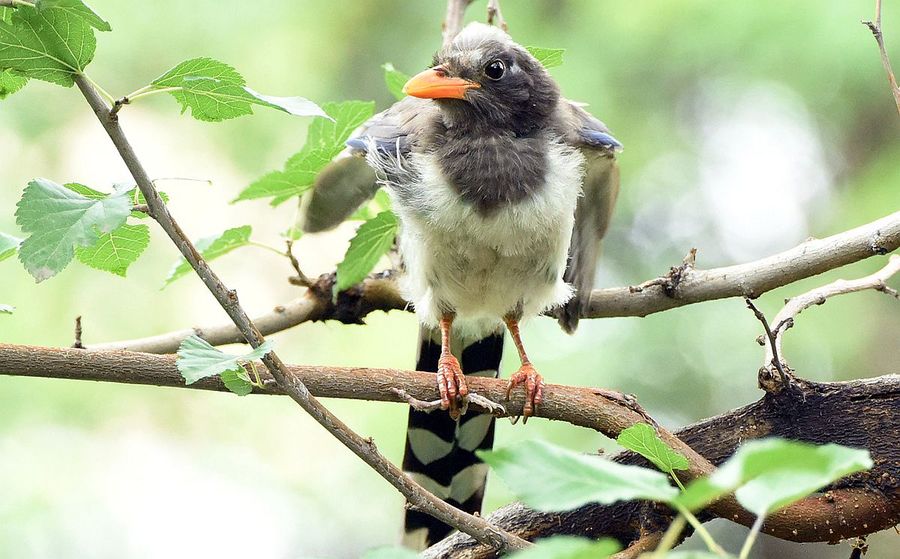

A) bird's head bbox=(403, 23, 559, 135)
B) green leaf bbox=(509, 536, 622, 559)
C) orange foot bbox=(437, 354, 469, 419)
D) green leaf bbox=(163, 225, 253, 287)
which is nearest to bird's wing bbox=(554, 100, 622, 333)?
bird's head bbox=(403, 23, 559, 135)

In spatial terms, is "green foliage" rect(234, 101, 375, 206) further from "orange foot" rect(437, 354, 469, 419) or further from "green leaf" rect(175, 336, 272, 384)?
"green leaf" rect(175, 336, 272, 384)

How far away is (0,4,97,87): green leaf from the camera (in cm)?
176

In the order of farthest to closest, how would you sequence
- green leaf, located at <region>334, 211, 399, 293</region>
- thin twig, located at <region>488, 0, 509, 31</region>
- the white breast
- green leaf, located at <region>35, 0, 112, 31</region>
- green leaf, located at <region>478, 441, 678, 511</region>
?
thin twig, located at <region>488, 0, 509, 31</region>
the white breast
green leaf, located at <region>334, 211, 399, 293</region>
green leaf, located at <region>35, 0, 112, 31</region>
green leaf, located at <region>478, 441, 678, 511</region>

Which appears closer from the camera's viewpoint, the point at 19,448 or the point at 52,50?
the point at 52,50

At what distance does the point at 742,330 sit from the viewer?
→ 220 inches

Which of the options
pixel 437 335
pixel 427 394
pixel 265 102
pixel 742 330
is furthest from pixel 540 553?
pixel 742 330

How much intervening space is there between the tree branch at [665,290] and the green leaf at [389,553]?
160 cm

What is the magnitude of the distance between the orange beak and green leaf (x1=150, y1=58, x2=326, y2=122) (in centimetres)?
120

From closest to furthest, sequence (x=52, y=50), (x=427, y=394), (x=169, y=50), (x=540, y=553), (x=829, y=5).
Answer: (x=540, y=553), (x=52, y=50), (x=427, y=394), (x=829, y=5), (x=169, y=50)

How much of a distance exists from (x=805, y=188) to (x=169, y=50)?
12.7 feet

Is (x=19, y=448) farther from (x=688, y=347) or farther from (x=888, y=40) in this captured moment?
(x=888, y=40)

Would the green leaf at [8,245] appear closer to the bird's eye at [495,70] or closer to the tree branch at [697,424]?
the tree branch at [697,424]

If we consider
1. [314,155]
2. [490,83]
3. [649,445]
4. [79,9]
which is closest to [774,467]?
[649,445]

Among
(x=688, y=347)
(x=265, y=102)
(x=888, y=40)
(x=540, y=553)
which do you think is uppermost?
(x=888, y=40)
